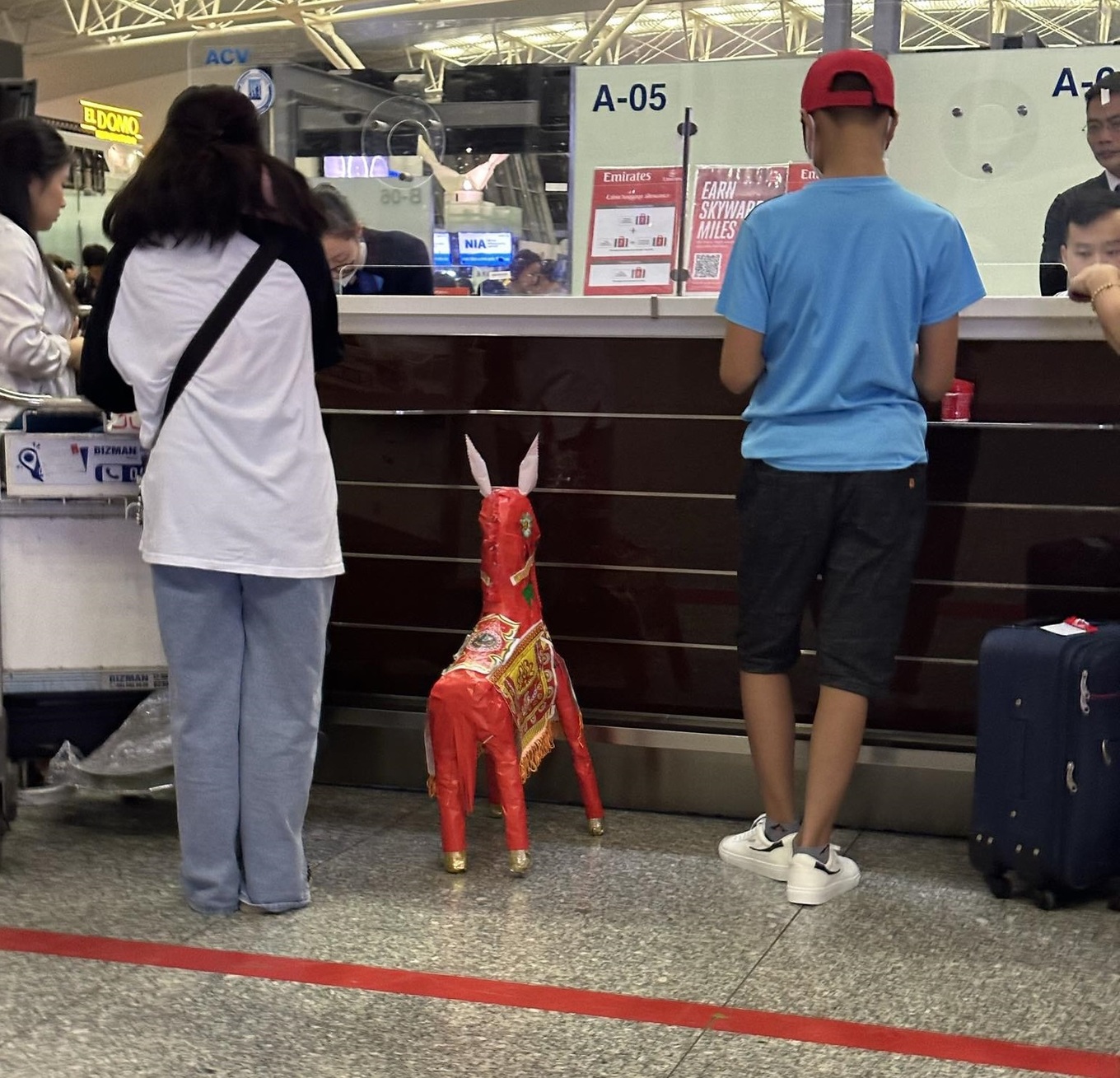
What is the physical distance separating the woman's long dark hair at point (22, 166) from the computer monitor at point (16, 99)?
333 mm

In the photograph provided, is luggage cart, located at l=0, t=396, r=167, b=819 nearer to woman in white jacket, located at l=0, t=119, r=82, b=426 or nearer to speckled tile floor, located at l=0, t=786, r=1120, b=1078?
woman in white jacket, located at l=0, t=119, r=82, b=426

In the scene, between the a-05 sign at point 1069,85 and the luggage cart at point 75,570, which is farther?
the a-05 sign at point 1069,85

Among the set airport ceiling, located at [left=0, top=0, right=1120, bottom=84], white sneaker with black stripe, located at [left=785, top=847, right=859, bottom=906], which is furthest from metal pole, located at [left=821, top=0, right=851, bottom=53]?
white sneaker with black stripe, located at [left=785, top=847, right=859, bottom=906]

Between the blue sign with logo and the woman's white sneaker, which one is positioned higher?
the blue sign with logo

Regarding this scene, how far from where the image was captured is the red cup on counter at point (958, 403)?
130 inches

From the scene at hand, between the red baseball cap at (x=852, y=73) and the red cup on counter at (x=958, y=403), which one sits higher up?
the red baseball cap at (x=852, y=73)

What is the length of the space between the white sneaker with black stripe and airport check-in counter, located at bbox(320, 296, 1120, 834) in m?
0.45

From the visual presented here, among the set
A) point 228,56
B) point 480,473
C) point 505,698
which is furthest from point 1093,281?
point 228,56

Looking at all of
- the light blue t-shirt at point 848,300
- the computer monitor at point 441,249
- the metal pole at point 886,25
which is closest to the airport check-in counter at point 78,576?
the computer monitor at point 441,249

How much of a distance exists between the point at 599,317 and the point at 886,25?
1077 mm

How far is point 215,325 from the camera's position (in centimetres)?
270

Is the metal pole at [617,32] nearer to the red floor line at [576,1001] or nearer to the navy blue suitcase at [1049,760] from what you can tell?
the navy blue suitcase at [1049,760]

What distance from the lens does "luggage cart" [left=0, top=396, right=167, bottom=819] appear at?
3.05 meters

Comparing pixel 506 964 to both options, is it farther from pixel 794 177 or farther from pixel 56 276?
pixel 794 177
